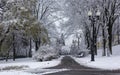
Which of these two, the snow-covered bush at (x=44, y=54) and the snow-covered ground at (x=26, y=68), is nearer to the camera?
the snow-covered ground at (x=26, y=68)

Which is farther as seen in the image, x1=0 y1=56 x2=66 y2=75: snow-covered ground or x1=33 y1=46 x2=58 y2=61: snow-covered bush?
x1=33 y1=46 x2=58 y2=61: snow-covered bush

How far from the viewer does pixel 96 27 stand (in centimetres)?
4991

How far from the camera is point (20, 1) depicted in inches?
1521

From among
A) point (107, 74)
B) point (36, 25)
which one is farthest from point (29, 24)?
point (107, 74)

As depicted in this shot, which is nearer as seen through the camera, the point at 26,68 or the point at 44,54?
the point at 26,68

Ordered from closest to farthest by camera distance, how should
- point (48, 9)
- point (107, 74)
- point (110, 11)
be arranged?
point (107, 74) < point (110, 11) < point (48, 9)

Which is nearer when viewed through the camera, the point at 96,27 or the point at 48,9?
the point at 96,27

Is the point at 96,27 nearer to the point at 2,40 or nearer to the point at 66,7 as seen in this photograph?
the point at 66,7

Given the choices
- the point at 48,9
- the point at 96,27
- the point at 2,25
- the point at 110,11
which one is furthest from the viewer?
the point at 48,9

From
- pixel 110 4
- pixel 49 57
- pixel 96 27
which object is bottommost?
pixel 49 57

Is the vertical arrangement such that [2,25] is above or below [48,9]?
below

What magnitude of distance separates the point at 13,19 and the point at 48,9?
22.5m

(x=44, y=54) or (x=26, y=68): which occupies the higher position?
(x=44, y=54)

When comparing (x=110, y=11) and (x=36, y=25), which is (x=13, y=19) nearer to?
(x=36, y=25)
